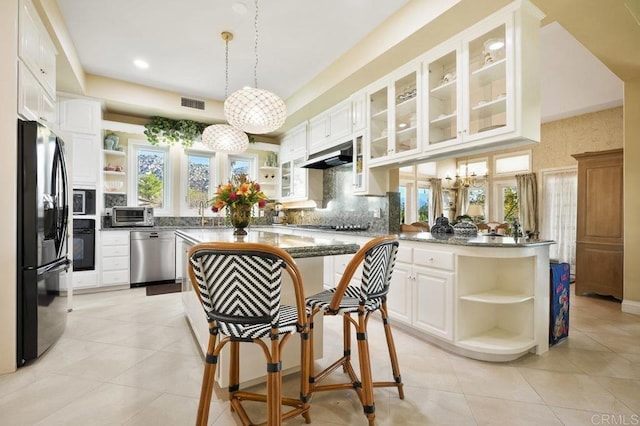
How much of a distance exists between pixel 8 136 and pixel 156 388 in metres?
2.00

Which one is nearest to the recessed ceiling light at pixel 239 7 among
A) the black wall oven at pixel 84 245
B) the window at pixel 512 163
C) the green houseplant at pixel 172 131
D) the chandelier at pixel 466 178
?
the green houseplant at pixel 172 131

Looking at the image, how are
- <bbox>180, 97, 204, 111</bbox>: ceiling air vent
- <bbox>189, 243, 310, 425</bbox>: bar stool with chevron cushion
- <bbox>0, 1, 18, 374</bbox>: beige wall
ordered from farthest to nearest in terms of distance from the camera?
<bbox>180, 97, 204, 111</bbox>: ceiling air vent → <bbox>0, 1, 18, 374</bbox>: beige wall → <bbox>189, 243, 310, 425</bbox>: bar stool with chevron cushion

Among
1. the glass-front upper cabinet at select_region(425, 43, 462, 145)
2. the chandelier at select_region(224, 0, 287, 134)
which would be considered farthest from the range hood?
the chandelier at select_region(224, 0, 287, 134)

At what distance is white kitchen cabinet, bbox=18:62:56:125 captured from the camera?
89.8 inches

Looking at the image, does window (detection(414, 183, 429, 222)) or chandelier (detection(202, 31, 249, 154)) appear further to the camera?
window (detection(414, 183, 429, 222))

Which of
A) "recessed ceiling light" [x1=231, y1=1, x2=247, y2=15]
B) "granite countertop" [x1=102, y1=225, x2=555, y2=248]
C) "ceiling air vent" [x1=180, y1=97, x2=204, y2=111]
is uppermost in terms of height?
"recessed ceiling light" [x1=231, y1=1, x2=247, y2=15]

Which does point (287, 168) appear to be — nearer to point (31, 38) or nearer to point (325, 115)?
point (325, 115)

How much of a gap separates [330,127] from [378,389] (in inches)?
141

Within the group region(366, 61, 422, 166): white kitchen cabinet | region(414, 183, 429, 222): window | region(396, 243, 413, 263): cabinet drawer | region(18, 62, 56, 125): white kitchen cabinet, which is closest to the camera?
region(18, 62, 56, 125): white kitchen cabinet

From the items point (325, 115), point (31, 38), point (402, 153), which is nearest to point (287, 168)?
point (325, 115)

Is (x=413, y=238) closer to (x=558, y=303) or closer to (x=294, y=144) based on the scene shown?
(x=558, y=303)

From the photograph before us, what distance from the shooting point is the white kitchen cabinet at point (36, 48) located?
2311mm

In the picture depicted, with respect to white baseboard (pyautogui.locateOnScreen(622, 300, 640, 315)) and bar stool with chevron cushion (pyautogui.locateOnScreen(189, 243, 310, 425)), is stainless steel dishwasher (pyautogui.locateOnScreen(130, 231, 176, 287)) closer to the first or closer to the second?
bar stool with chevron cushion (pyautogui.locateOnScreen(189, 243, 310, 425))

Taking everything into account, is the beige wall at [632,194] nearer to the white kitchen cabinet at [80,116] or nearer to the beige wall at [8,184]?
the beige wall at [8,184]
